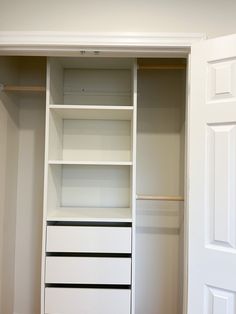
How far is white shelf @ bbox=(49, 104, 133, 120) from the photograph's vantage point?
1.87 m

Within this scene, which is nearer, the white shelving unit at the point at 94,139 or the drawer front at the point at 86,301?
the drawer front at the point at 86,301

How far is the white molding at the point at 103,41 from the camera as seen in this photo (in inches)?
55.9

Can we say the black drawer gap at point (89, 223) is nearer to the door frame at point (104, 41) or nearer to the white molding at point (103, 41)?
the door frame at point (104, 41)

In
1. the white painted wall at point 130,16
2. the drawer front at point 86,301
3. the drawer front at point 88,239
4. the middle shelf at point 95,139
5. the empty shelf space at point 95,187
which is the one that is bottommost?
the drawer front at point 86,301

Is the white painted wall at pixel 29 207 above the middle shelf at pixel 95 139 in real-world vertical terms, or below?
below

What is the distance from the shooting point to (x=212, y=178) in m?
1.29

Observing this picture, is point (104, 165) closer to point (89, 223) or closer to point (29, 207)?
point (89, 223)

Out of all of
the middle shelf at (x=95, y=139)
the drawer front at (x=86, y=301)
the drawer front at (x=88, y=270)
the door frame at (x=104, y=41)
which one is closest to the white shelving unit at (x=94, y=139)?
the middle shelf at (x=95, y=139)

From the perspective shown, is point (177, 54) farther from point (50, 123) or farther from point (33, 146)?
point (33, 146)

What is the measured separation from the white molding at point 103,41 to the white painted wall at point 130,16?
0.03 m

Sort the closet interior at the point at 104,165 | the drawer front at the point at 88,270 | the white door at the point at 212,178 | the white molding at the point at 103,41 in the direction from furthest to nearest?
the closet interior at the point at 104,165, the drawer front at the point at 88,270, the white molding at the point at 103,41, the white door at the point at 212,178

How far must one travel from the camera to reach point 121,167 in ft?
7.39

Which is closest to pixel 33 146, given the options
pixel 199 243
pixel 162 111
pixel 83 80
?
pixel 83 80

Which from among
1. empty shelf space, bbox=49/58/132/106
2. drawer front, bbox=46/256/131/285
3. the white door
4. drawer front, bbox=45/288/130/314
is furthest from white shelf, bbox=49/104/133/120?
drawer front, bbox=45/288/130/314
